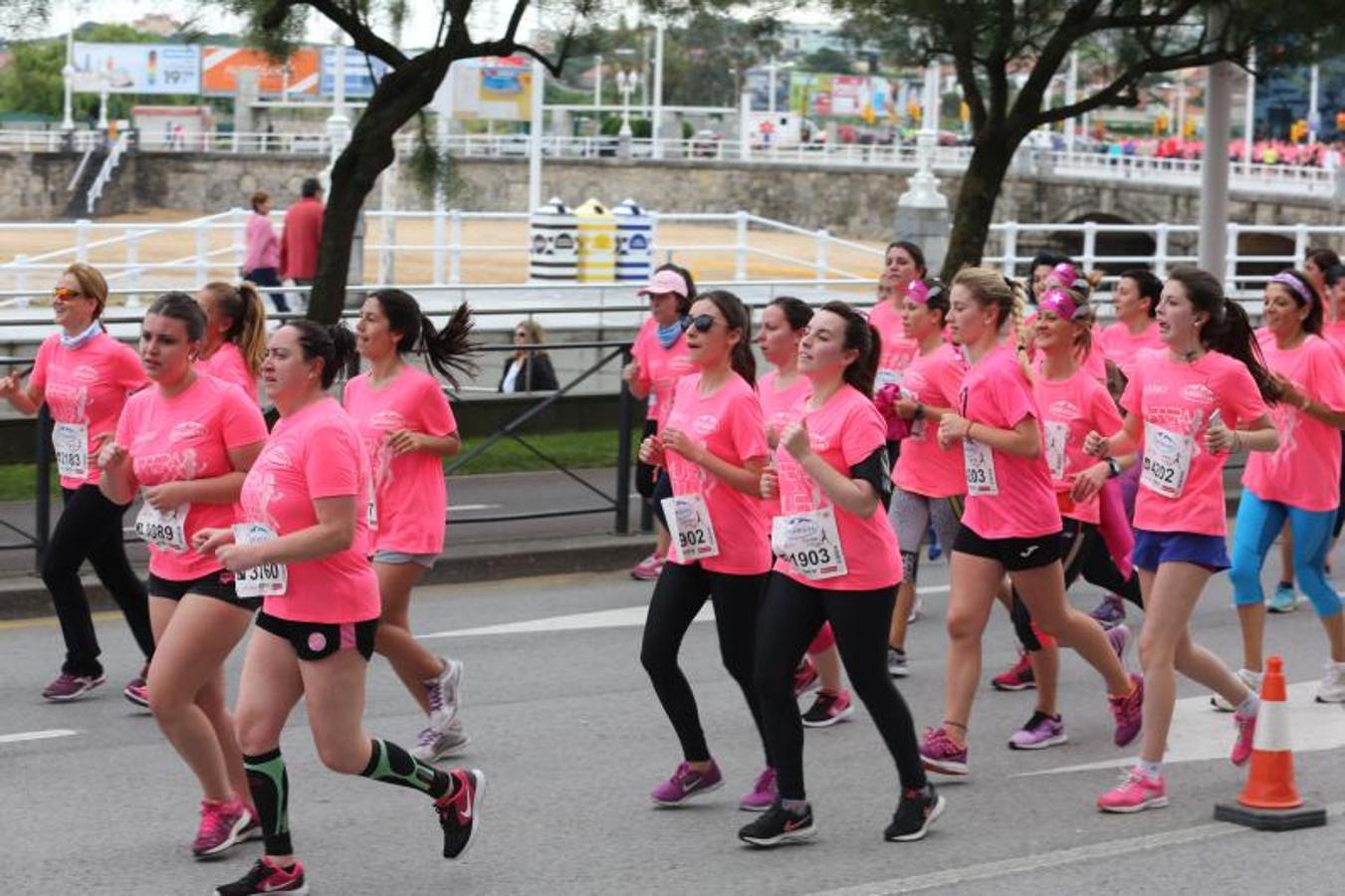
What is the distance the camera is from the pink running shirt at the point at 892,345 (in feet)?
37.6

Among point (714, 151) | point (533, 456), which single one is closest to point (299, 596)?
point (533, 456)

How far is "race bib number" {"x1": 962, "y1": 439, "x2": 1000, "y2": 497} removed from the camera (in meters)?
8.02

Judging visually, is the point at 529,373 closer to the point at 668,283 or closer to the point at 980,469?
the point at 668,283

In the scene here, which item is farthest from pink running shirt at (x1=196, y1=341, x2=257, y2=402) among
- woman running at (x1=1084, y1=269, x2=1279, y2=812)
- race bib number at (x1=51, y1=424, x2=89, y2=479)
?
woman running at (x1=1084, y1=269, x2=1279, y2=812)

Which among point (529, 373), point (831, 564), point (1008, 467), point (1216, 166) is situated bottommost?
point (529, 373)

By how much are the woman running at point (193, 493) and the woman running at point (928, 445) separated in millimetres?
3400

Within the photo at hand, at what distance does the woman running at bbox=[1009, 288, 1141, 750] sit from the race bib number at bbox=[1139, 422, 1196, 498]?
389 millimetres

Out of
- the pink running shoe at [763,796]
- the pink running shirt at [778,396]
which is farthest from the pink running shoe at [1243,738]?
the pink running shirt at [778,396]

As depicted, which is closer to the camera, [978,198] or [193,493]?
[193,493]

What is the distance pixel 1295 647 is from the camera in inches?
442

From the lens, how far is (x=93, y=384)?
9.28 m

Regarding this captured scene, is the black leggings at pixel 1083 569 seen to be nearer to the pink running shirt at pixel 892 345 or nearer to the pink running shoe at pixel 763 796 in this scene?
the pink running shoe at pixel 763 796

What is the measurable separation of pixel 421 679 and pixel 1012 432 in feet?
7.73

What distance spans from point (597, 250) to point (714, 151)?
52.6 m
